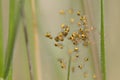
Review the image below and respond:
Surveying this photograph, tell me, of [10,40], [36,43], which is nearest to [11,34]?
[10,40]

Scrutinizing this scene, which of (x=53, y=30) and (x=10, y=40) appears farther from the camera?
(x=53, y=30)

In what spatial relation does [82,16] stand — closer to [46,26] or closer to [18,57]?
[46,26]

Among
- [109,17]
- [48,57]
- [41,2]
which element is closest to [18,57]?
[48,57]

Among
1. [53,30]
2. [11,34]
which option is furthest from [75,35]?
[11,34]

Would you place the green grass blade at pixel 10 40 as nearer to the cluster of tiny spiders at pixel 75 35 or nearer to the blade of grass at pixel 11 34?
the blade of grass at pixel 11 34

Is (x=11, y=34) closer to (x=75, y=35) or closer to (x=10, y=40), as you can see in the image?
(x=10, y=40)

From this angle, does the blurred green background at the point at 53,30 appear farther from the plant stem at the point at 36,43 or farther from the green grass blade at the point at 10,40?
the green grass blade at the point at 10,40

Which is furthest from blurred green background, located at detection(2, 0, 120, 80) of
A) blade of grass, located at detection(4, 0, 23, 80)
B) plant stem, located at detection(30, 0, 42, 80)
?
blade of grass, located at detection(4, 0, 23, 80)

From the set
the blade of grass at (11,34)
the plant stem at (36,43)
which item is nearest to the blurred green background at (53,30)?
the plant stem at (36,43)

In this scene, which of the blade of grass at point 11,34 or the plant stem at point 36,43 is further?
the plant stem at point 36,43

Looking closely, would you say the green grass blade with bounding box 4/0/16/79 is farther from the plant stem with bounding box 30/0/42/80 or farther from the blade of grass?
the plant stem with bounding box 30/0/42/80

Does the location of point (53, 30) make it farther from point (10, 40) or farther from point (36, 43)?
point (10, 40)

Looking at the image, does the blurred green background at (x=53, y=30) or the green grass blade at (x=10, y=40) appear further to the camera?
the blurred green background at (x=53, y=30)
